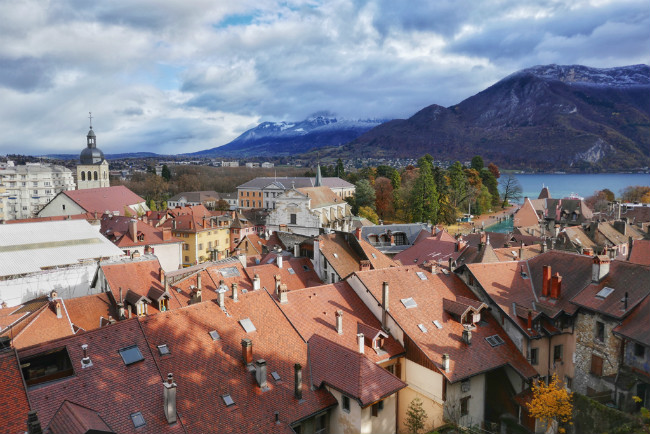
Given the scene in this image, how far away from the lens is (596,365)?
22812 mm

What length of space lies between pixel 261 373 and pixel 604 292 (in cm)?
1812

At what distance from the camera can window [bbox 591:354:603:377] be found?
2253cm

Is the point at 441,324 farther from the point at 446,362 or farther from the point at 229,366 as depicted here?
the point at 229,366

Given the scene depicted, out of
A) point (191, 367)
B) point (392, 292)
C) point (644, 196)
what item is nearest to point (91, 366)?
point (191, 367)

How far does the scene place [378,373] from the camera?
758 inches

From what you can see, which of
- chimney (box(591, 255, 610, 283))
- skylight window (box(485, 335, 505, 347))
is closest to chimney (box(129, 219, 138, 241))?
skylight window (box(485, 335, 505, 347))

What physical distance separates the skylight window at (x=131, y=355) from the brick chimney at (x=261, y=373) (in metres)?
4.54

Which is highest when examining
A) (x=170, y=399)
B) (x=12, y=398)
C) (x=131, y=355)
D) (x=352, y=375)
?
(x=12, y=398)

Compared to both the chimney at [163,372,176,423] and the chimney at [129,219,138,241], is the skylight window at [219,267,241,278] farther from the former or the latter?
the chimney at [129,219,138,241]

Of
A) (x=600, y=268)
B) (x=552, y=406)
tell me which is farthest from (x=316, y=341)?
(x=600, y=268)

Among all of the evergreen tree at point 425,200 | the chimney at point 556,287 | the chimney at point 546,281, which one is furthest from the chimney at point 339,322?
the evergreen tree at point 425,200

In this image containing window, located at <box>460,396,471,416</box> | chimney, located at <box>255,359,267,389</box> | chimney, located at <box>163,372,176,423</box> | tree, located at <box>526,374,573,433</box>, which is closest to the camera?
chimney, located at <box>163,372,176,423</box>

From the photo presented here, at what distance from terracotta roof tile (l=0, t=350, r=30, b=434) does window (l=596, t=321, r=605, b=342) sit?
24.9 metres

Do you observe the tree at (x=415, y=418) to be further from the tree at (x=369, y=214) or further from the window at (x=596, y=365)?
the tree at (x=369, y=214)
